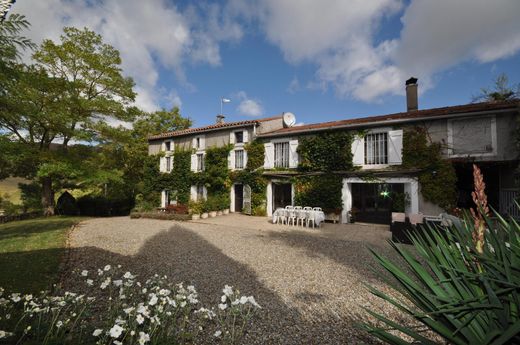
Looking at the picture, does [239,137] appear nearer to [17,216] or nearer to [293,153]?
[293,153]

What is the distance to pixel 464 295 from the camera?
4.67ft

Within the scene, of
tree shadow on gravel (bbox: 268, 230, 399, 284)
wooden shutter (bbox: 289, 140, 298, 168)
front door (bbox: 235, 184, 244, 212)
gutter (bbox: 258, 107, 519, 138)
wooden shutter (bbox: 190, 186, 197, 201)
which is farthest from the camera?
wooden shutter (bbox: 190, 186, 197, 201)

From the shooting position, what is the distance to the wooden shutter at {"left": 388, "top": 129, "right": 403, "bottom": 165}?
1126 centimetres

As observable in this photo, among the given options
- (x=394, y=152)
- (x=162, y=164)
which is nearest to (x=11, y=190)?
(x=162, y=164)

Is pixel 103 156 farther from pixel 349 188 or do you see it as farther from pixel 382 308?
pixel 382 308

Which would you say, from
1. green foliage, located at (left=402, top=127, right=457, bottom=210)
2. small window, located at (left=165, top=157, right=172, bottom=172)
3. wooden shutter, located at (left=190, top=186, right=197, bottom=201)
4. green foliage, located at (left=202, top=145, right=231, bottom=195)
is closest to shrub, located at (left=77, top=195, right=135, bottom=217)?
small window, located at (left=165, top=157, right=172, bottom=172)

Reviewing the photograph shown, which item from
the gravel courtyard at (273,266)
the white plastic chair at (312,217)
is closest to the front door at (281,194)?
the white plastic chair at (312,217)

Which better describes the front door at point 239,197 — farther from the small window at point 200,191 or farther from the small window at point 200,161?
the small window at point 200,161

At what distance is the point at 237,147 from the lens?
16406 millimetres

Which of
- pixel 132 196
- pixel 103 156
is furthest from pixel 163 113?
pixel 103 156

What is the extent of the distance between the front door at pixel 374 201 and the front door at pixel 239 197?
7.85 meters

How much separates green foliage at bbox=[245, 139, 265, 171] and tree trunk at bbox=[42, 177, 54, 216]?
42.5 ft

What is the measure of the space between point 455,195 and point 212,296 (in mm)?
11457

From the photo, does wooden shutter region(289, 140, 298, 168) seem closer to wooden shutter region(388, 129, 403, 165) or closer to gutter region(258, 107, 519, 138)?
gutter region(258, 107, 519, 138)
